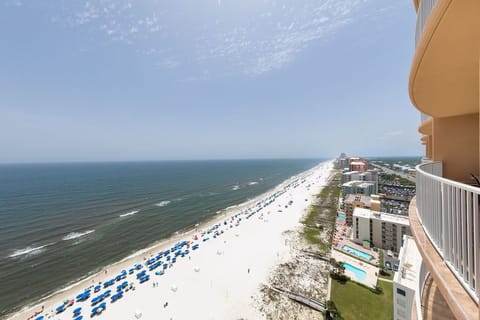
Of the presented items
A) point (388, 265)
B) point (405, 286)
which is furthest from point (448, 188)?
point (388, 265)

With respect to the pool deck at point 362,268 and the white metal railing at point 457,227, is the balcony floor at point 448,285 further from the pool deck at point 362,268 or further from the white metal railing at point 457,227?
the pool deck at point 362,268

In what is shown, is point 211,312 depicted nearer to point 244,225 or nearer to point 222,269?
point 222,269

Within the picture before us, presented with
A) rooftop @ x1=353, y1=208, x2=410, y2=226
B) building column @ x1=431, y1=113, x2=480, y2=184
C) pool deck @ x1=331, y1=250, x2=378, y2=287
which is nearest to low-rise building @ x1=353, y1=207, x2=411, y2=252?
rooftop @ x1=353, y1=208, x2=410, y2=226

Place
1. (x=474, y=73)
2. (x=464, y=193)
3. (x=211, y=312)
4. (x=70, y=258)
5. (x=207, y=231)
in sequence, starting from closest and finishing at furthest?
(x=464, y=193)
(x=474, y=73)
(x=211, y=312)
(x=70, y=258)
(x=207, y=231)

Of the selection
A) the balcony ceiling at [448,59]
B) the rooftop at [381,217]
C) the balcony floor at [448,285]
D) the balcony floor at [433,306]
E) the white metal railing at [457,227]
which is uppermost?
the balcony ceiling at [448,59]

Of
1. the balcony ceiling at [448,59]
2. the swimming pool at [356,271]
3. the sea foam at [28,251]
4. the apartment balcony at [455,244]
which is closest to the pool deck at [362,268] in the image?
the swimming pool at [356,271]

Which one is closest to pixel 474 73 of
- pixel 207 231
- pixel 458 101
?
pixel 458 101
